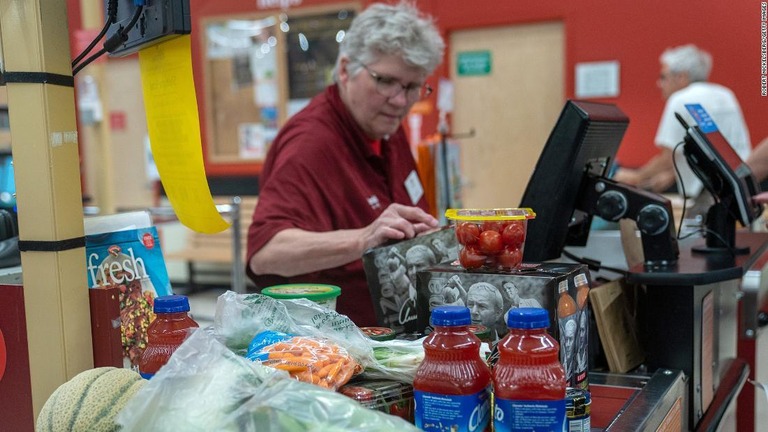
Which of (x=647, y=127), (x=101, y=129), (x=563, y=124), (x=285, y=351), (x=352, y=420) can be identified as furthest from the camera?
(x=647, y=127)

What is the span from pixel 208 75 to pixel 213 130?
22.7 inches

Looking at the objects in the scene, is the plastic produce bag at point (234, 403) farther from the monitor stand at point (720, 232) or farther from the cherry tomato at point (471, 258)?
the monitor stand at point (720, 232)

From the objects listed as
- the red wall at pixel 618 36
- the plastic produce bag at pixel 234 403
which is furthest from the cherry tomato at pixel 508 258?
the red wall at pixel 618 36

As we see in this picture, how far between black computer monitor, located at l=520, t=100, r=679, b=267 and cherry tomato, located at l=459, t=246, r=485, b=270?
0.35 m

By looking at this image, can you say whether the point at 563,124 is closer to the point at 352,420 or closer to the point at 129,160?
the point at 352,420

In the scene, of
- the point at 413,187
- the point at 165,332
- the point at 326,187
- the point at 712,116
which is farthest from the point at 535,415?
the point at 712,116

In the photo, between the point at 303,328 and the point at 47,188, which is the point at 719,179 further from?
the point at 47,188

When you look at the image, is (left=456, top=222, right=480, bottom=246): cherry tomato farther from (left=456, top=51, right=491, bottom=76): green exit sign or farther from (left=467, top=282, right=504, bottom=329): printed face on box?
(left=456, top=51, right=491, bottom=76): green exit sign

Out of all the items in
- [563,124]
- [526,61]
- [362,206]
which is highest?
[526,61]

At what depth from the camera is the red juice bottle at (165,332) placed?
1.07 metres

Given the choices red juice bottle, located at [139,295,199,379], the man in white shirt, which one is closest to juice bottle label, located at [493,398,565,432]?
red juice bottle, located at [139,295,199,379]

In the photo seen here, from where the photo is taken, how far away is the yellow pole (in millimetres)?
1086

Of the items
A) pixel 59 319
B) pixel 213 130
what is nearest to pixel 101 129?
pixel 213 130

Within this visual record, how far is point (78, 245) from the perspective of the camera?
1143 millimetres
